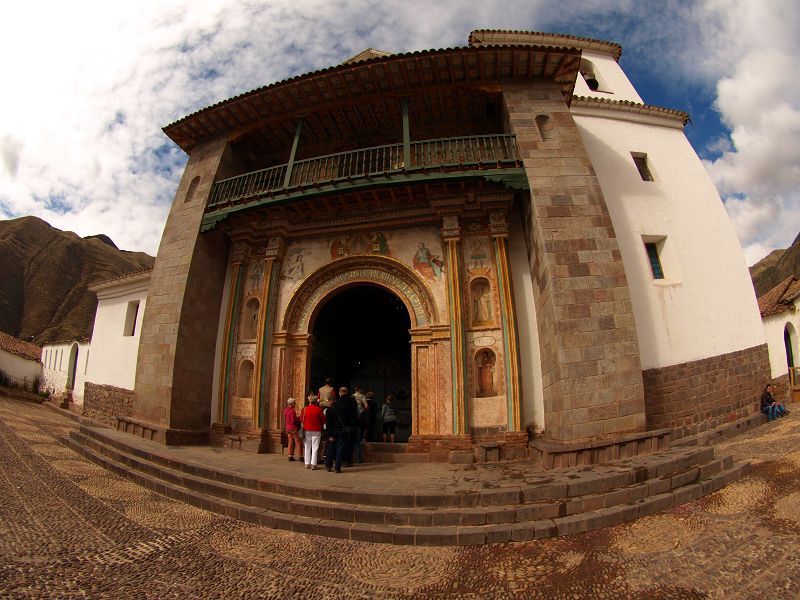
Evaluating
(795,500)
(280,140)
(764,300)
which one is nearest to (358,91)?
(280,140)

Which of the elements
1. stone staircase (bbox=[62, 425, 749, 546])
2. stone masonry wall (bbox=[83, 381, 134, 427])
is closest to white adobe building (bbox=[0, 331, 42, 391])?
stone masonry wall (bbox=[83, 381, 134, 427])

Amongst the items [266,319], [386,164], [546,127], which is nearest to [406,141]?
[386,164]

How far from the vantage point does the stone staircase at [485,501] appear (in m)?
4.21

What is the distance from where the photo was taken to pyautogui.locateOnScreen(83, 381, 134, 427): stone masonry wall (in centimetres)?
1169

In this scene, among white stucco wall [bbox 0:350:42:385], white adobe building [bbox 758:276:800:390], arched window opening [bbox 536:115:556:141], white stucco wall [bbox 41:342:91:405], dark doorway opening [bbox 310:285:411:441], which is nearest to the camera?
arched window opening [bbox 536:115:556:141]

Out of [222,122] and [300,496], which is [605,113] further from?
[300,496]

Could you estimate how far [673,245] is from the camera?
870 cm

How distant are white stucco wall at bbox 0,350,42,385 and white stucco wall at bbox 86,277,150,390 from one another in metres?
15.6

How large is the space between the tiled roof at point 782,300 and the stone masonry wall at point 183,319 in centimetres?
1814

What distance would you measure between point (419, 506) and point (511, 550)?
1.30 m

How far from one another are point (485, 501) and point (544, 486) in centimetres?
81

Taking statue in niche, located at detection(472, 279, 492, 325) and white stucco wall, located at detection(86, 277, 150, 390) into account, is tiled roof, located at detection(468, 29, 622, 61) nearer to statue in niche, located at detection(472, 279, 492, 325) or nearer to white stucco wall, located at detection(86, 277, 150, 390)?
statue in niche, located at detection(472, 279, 492, 325)

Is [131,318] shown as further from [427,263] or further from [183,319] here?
[427,263]

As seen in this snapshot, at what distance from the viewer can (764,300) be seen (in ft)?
47.8
